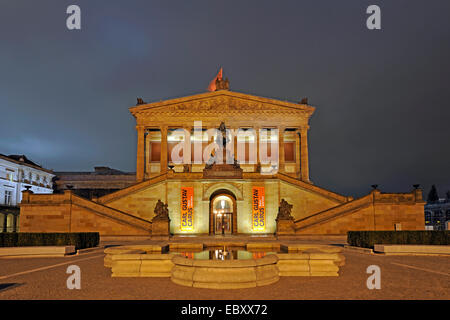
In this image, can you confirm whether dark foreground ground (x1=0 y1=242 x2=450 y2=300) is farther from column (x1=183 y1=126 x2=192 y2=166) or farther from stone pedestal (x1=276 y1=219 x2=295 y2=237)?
column (x1=183 y1=126 x2=192 y2=166)

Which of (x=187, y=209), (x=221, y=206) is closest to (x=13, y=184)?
(x=221, y=206)

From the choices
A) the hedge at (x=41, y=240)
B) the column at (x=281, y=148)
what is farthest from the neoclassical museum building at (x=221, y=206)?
the column at (x=281, y=148)

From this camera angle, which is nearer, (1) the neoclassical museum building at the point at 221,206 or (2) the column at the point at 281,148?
(1) the neoclassical museum building at the point at 221,206

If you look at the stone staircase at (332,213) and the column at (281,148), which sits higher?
the column at (281,148)

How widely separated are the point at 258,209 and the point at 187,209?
23.3 feet

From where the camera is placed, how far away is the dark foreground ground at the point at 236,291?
853cm

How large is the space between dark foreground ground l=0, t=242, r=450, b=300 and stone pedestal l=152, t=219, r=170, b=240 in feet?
50.7

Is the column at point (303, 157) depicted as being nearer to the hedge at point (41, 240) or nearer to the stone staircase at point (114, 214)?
the stone staircase at point (114, 214)

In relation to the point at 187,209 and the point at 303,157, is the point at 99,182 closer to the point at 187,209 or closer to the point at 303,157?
the point at 187,209

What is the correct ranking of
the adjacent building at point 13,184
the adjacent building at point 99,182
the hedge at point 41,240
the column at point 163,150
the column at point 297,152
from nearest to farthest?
the hedge at point 41,240
the column at point 163,150
the adjacent building at point 13,184
the column at point 297,152
the adjacent building at point 99,182

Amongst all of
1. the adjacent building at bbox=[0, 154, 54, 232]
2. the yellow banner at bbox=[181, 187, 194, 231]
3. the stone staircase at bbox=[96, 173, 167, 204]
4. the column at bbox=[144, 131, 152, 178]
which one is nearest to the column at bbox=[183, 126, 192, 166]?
the column at bbox=[144, 131, 152, 178]

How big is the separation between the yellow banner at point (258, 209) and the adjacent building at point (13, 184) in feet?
126


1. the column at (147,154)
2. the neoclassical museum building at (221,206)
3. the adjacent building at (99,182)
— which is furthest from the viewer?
the adjacent building at (99,182)

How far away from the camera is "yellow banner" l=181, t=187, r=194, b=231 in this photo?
33.4 meters
